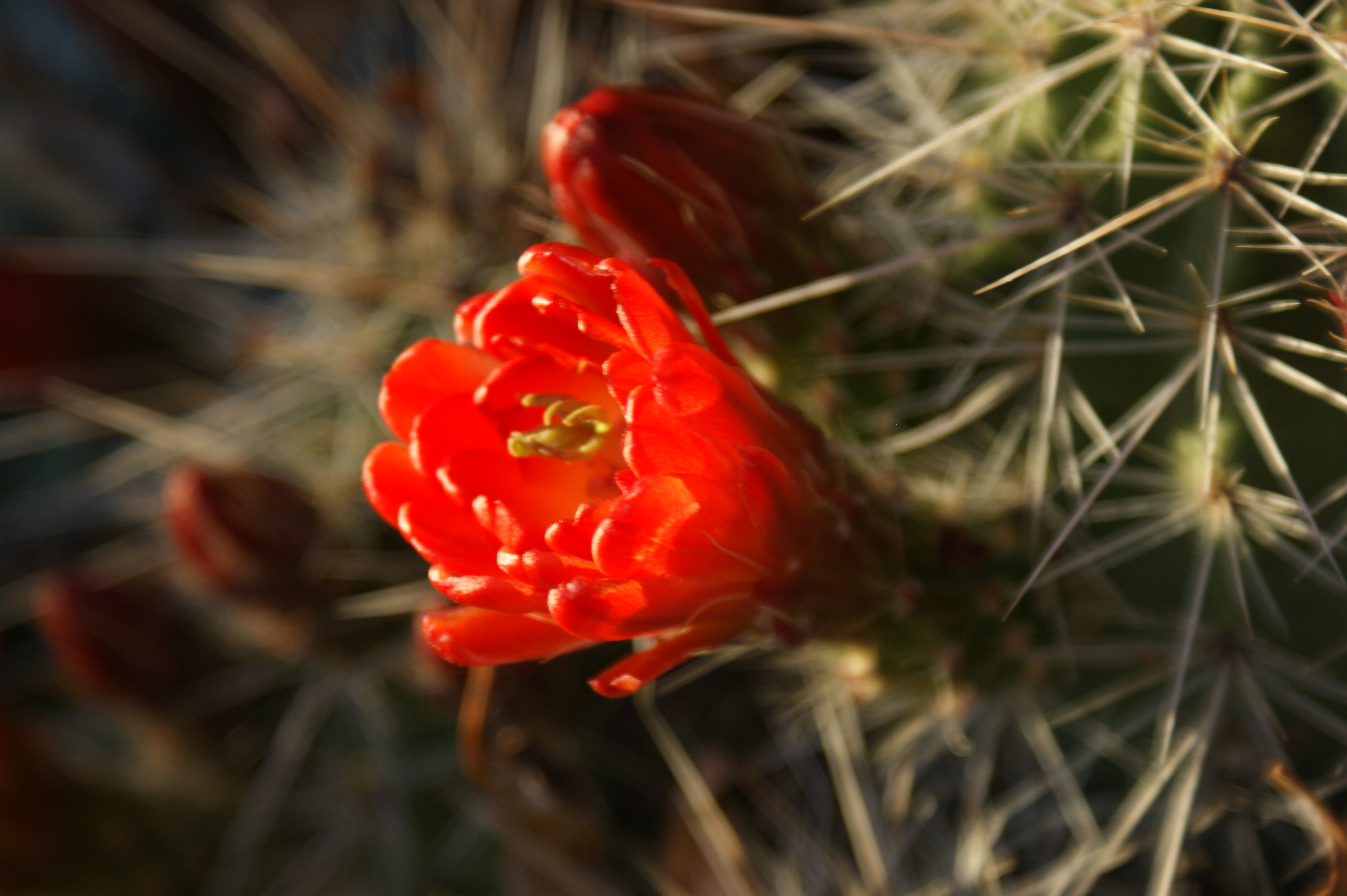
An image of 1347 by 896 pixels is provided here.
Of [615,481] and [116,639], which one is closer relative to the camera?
[615,481]

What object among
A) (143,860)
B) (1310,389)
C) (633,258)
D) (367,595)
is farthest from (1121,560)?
(143,860)

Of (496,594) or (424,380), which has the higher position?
(424,380)

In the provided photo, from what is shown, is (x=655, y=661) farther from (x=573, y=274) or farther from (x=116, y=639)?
(x=116, y=639)

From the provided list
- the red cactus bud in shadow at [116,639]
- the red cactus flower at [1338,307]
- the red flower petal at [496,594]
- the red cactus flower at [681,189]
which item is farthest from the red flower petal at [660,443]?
the red cactus bud in shadow at [116,639]

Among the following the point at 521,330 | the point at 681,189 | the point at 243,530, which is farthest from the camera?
the point at 243,530

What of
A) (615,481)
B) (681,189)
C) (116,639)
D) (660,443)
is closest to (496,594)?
(660,443)

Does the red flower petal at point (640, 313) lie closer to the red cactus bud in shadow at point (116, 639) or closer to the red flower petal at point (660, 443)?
the red flower petal at point (660, 443)

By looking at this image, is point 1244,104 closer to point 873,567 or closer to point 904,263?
point 904,263
